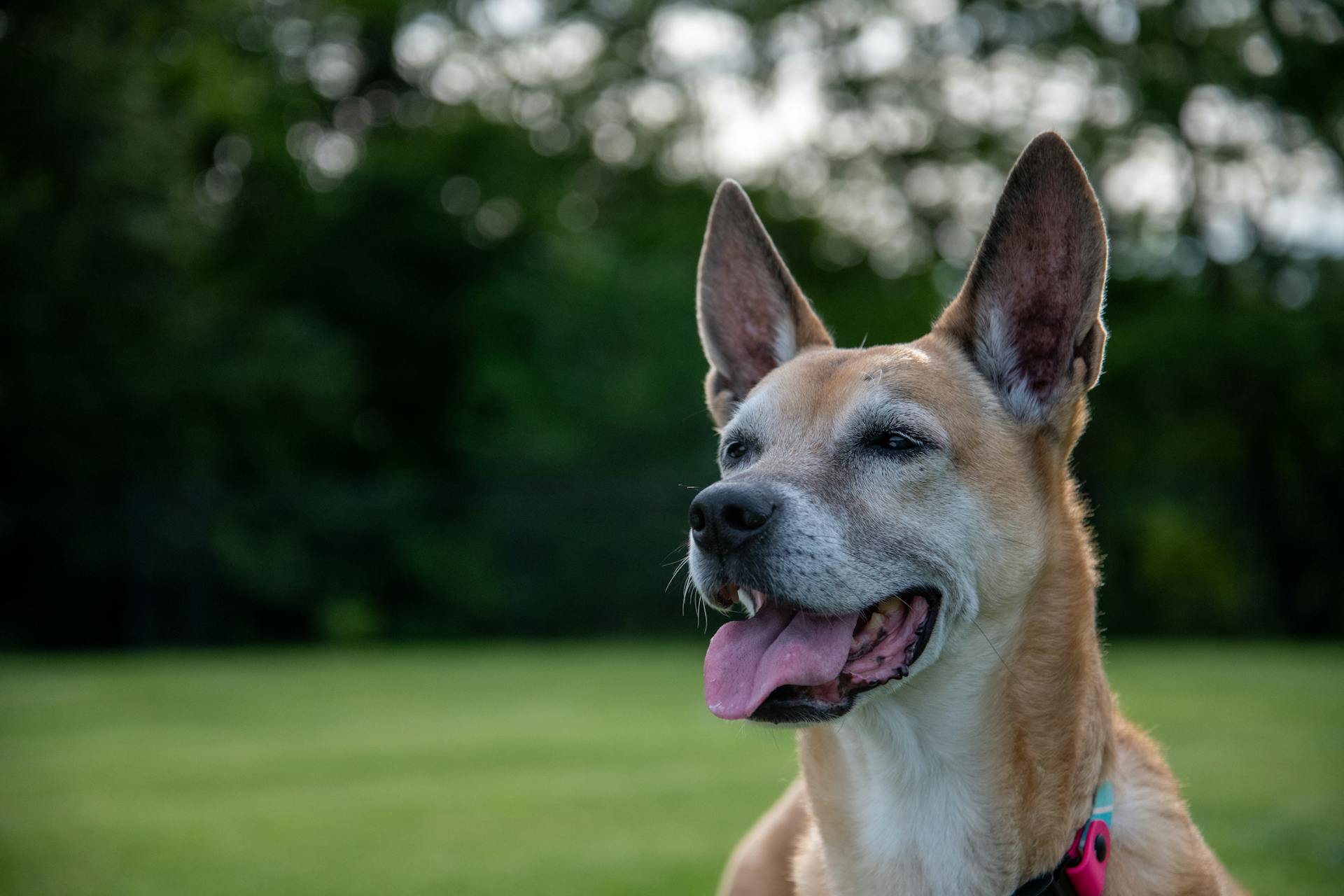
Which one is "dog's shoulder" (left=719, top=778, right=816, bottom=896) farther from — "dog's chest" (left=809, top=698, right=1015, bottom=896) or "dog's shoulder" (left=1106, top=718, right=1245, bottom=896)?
"dog's shoulder" (left=1106, top=718, right=1245, bottom=896)

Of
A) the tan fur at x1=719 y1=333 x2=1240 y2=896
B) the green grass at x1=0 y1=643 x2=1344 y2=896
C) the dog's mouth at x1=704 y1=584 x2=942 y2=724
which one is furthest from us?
the green grass at x1=0 y1=643 x2=1344 y2=896

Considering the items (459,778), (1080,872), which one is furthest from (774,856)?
(459,778)

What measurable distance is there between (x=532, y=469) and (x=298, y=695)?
10.2 meters

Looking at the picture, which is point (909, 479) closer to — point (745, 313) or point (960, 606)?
point (960, 606)

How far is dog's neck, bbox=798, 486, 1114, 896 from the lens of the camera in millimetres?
3188

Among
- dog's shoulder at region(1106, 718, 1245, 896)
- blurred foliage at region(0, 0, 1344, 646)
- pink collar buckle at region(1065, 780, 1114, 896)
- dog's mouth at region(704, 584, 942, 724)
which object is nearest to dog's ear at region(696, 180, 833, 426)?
dog's mouth at region(704, 584, 942, 724)

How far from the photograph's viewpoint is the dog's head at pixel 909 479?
3.21m

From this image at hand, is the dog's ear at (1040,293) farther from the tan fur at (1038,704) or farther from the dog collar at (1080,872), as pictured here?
the dog collar at (1080,872)

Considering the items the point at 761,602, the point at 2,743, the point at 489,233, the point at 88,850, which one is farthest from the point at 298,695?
the point at 489,233

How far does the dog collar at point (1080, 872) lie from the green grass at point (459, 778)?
80cm

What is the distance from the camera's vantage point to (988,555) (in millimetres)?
3314

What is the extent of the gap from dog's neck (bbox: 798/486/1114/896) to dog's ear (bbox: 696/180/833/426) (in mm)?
1242

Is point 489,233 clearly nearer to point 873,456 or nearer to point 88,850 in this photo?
point 88,850

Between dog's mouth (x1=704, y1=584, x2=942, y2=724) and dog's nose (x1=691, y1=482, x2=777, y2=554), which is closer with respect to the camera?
dog's mouth (x1=704, y1=584, x2=942, y2=724)
